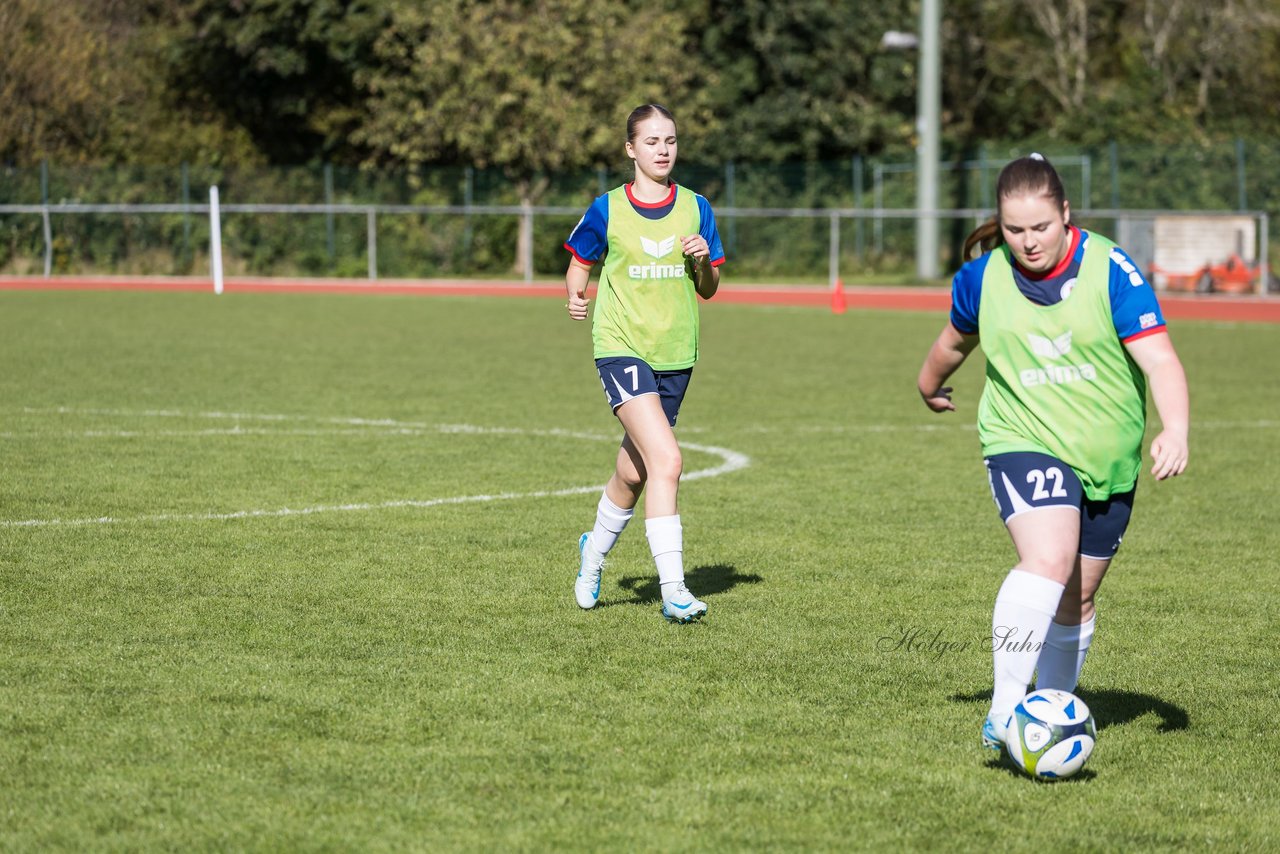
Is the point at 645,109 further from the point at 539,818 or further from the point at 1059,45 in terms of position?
the point at 1059,45

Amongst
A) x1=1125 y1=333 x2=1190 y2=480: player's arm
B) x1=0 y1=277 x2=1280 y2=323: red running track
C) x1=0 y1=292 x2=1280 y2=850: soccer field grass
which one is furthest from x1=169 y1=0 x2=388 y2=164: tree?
x1=1125 y1=333 x2=1190 y2=480: player's arm

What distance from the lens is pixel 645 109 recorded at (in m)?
6.79

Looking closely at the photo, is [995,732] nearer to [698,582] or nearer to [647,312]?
[647,312]

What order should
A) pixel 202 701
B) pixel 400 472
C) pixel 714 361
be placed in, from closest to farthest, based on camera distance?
pixel 202 701, pixel 400 472, pixel 714 361

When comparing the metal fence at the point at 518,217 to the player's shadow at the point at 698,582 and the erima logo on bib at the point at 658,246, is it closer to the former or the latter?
the player's shadow at the point at 698,582

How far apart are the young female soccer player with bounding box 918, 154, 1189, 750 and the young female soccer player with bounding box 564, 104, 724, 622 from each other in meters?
2.04

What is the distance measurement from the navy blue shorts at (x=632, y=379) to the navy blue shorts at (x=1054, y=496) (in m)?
2.16

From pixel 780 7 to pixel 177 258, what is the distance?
55.3ft

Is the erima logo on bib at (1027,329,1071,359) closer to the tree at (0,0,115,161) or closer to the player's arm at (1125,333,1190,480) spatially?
the player's arm at (1125,333,1190,480)

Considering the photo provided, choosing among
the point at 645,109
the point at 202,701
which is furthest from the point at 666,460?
the point at 202,701

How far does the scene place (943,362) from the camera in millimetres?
4965

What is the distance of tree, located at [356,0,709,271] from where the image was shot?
127 feet

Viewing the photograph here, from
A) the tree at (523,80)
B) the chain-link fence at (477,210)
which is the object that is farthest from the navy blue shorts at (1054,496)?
the tree at (523,80)

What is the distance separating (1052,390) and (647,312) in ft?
7.93
